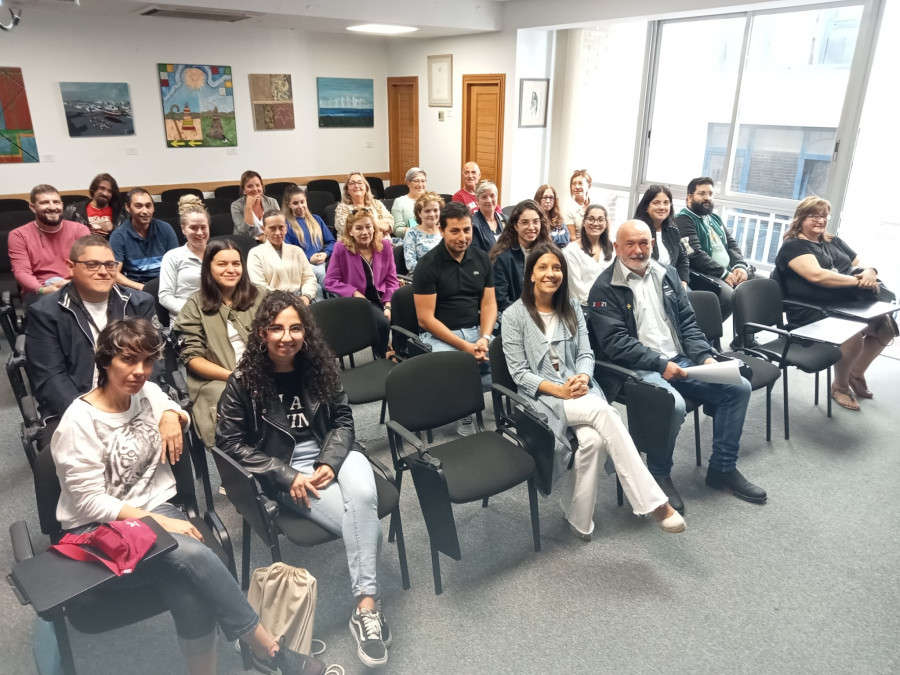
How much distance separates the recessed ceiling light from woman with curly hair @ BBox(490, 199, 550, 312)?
4.37m

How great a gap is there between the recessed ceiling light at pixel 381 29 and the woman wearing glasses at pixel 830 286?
5.18 meters

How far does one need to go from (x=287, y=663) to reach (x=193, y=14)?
707cm

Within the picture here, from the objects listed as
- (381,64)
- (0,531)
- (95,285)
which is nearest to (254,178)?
(95,285)

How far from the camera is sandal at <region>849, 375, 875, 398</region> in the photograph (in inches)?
170

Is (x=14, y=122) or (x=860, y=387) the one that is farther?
(x=14, y=122)

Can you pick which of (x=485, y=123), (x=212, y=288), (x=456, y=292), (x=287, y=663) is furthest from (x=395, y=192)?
(x=287, y=663)

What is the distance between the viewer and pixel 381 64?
9.20 meters

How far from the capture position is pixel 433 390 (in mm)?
2787

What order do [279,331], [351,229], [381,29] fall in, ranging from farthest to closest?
[381,29]
[351,229]
[279,331]

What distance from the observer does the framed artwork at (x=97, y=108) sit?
7.01m

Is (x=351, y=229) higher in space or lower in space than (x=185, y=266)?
higher

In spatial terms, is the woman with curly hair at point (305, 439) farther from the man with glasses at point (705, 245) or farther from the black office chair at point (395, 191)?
the black office chair at point (395, 191)

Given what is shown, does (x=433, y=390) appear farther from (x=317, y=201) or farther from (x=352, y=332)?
(x=317, y=201)

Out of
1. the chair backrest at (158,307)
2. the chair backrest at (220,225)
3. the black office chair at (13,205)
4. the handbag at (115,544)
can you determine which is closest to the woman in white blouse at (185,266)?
the chair backrest at (158,307)
